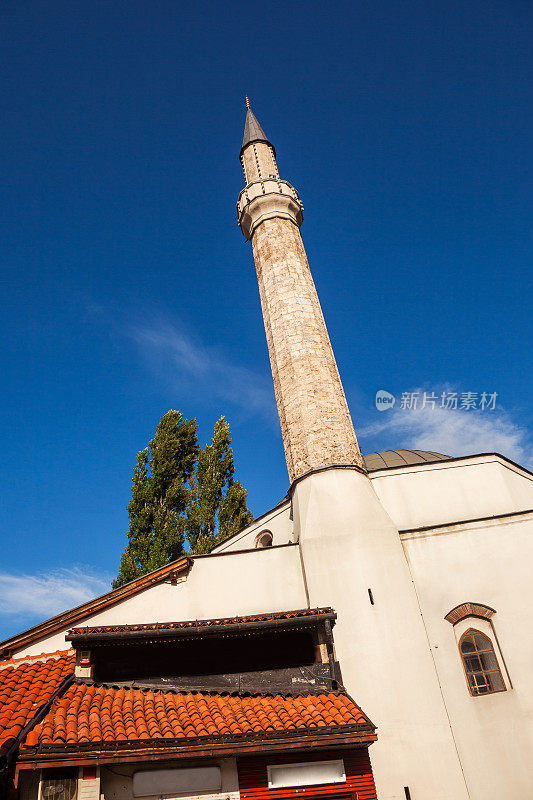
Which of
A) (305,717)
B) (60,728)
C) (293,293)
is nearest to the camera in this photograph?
(60,728)

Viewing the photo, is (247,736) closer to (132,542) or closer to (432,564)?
(432,564)

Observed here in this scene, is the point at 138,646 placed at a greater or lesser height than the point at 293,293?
lesser

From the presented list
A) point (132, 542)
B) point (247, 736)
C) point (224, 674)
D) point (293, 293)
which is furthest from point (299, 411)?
point (132, 542)

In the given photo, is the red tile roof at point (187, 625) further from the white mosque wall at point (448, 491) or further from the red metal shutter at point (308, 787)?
the white mosque wall at point (448, 491)

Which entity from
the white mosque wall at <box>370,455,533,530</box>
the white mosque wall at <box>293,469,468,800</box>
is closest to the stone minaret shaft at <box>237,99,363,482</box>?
the white mosque wall at <box>293,469,468,800</box>

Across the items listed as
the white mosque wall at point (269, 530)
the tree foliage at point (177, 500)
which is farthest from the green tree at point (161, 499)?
the white mosque wall at point (269, 530)

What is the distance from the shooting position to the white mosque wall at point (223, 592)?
350 inches

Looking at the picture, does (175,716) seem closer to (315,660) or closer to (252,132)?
(315,660)

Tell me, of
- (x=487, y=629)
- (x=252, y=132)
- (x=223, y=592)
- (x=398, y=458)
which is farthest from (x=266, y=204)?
(x=487, y=629)

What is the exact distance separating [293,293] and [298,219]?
3492mm

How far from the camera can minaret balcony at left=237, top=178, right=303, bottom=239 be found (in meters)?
14.7

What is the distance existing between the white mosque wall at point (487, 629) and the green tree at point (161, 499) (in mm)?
8044

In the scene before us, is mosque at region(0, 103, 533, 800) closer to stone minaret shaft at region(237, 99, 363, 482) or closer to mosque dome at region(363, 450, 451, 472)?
stone minaret shaft at region(237, 99, 363, 482)

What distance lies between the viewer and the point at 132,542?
51.4ft
